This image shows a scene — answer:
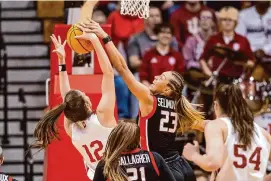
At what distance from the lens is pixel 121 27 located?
529 inches

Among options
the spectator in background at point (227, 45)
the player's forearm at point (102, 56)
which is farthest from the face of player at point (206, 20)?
the player's forearm at point (102, 56)

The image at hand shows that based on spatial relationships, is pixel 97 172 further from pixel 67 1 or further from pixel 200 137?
pixel 200 137

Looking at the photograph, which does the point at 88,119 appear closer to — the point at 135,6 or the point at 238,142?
the point at 238,142

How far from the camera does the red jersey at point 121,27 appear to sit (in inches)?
526

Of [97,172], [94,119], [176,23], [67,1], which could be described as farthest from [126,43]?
[97,172]

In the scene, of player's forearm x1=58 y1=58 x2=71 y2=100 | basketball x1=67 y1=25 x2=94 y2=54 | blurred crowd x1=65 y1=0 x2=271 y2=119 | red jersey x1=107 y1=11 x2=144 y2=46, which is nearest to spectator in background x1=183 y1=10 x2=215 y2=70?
blurred crowd x1=65 y1=0 x2=271 y2=119

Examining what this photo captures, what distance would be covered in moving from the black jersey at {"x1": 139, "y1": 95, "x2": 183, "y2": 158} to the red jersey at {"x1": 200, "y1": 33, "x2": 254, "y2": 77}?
197 inches

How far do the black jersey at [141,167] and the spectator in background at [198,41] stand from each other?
662 centimetres

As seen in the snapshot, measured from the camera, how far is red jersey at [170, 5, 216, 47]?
13547 mm

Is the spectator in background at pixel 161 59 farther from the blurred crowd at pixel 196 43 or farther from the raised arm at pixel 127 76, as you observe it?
the raised arm at pixel 127 76

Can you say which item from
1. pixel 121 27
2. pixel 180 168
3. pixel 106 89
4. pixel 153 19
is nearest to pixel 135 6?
pixel 106 89

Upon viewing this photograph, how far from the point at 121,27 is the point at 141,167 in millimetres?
7020

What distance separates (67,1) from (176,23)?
10.1ft

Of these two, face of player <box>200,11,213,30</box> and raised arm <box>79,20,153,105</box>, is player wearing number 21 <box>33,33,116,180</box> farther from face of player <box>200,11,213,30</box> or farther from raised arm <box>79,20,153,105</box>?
face of player <box>200,11,213,30</box>
